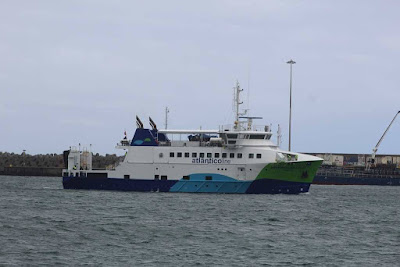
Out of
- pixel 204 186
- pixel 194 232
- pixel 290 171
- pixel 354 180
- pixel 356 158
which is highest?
pixel 356 158

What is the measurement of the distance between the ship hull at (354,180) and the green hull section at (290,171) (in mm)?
46075

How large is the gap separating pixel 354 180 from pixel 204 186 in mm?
53251

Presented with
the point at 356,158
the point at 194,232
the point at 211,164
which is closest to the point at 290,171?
the point at 211,164

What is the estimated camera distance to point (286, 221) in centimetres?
4384

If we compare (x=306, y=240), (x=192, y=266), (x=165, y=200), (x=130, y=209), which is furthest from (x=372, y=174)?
(x=192, y=266)

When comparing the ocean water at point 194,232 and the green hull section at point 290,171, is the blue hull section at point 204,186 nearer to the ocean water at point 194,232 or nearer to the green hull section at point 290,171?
the green hull section at point 290,171

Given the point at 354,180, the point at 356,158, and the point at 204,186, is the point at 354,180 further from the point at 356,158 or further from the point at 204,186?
the point at 204,186

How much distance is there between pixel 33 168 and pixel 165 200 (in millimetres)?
71840

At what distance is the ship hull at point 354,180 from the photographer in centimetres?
10850

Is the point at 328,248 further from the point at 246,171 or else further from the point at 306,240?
the point at 246,171

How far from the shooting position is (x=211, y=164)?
201 feet

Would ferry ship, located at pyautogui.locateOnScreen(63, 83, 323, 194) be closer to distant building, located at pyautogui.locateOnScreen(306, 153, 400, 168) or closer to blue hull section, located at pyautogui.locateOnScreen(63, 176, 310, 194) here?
blue hull section, located at pyautogui.locateOnScreen(63, 176, 310, 194)

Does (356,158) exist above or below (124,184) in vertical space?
above

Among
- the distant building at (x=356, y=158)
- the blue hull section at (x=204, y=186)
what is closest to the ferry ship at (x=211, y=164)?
the blue hull section at (x=204, y=186)
